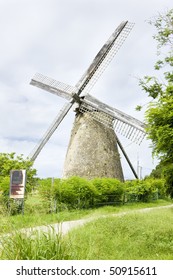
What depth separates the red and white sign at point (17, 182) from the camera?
1567 centimetres

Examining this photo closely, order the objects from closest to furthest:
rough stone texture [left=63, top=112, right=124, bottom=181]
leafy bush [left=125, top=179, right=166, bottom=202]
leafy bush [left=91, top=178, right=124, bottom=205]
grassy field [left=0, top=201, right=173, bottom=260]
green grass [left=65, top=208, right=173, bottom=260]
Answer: grassy field [left=0, top=201, right=173, bottom=260] → green grass [left=65, top=208, right=173, bottom=260] → leafy bush [left=91, top=178, right=124, bottom=205] → rough stone texture [left=63, top=112, right=124, bottom=181] → leafy bush [left=125, top=179, right=166, bottom=202]

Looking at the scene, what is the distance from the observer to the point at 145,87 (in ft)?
61.6

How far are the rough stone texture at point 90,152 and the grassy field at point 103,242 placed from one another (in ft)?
29.8

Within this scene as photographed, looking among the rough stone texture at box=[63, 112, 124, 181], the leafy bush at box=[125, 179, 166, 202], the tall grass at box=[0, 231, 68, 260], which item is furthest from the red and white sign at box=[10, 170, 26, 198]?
the tall grass at box=[0, 231, 68, 260]

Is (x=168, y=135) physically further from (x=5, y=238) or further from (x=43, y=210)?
(x=5, y=238)

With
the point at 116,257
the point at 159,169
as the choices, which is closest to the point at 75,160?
the point at 159,169

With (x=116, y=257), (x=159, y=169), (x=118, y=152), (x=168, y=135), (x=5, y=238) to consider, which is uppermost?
(x=118, y=152)

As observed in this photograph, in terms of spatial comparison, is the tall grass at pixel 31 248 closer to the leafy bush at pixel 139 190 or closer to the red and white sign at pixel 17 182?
the red and white sign at pixel 17 182

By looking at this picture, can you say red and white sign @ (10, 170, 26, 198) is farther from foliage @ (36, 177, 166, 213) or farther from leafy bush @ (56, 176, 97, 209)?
leafy bush @ (56, 176, 97, 209)

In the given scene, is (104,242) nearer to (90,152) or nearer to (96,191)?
(96,191)

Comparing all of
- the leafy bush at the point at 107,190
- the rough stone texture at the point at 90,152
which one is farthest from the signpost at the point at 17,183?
the rough stone texture at the point at 90,152

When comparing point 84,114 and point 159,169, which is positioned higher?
point 84,114

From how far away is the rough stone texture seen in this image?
23078mm
